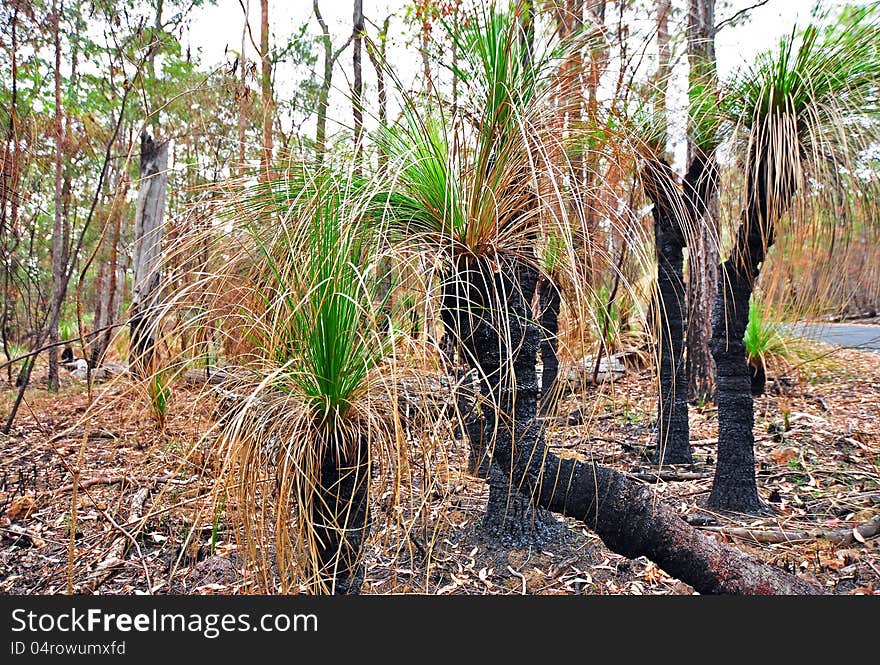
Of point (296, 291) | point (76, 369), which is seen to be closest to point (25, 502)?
point (296, 291)

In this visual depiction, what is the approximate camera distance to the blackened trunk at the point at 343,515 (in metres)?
1.31

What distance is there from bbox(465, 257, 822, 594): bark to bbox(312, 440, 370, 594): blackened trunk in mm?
365

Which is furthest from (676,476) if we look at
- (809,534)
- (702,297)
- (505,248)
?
(505,248)

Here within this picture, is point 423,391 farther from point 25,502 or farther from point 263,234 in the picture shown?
point 25,502

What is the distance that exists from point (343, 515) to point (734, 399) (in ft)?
6.86

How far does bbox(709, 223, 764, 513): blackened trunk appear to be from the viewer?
8.49ft

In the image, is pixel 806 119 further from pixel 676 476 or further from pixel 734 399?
pixel 676 476

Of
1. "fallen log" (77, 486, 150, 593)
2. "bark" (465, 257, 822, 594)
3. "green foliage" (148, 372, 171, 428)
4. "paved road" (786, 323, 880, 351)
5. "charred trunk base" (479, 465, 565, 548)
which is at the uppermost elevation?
"paved road" (786, 323, 880, 351)

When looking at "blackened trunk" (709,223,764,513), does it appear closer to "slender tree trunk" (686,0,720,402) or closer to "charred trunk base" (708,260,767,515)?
"charred trunk base" (708,260,767,515)

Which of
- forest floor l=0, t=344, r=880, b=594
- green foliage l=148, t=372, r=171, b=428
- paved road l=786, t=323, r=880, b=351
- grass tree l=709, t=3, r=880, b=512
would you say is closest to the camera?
green foliage l=148, t=372, r=171, b=428

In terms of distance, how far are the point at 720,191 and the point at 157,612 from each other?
111 inches

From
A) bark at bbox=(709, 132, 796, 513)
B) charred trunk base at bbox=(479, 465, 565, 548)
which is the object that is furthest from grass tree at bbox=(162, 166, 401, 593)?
bark at bbox=(709, 132, 796, 513)

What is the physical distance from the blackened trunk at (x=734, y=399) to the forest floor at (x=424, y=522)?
121 millimetres

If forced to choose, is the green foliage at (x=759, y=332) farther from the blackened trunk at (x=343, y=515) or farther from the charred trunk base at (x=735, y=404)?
Answer: the blackened trunk at (x=343, y=515)
